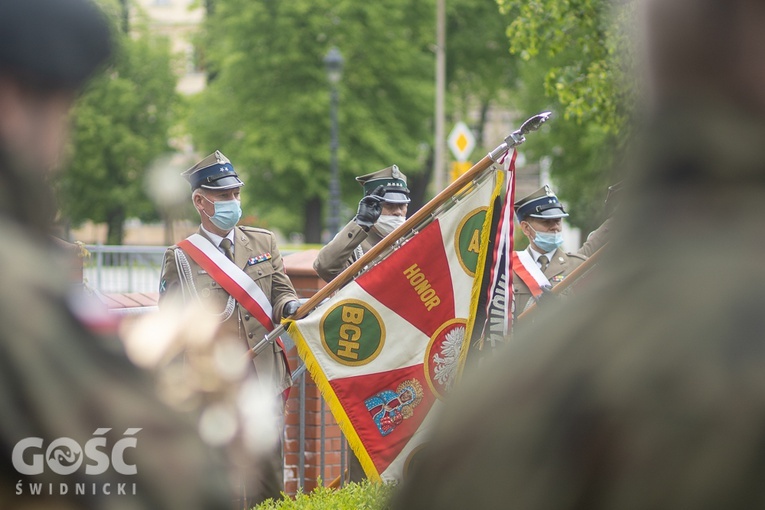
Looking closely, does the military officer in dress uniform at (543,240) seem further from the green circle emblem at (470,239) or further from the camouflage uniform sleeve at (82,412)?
the camouflage uniform sleeve at (82,412)

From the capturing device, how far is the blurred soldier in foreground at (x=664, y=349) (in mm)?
1057

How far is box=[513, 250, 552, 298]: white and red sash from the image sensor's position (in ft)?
23.2

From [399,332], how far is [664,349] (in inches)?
174

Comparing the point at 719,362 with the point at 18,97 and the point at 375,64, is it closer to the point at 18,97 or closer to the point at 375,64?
the point at 18,97

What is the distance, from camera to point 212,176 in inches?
244

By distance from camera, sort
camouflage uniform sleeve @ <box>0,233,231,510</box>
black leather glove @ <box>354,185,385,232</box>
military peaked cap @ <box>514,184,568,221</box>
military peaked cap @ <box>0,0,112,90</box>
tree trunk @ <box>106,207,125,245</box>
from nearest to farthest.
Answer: camouflage uniform sleeve @ <box>0,233,231,510</box> → military peaked cap @ <box>0,0,112,90</box> → black leather glove @ <box>354,185,385,232</box> → military peaked cap @ <box>514,184,568,221</box> → tree trunk @ <box>106,207,125,245</box>

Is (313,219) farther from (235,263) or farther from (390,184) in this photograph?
(235,263)

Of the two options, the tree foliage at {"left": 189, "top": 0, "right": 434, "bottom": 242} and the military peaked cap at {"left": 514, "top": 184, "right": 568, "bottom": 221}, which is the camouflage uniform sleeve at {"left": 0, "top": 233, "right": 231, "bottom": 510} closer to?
the military peaked cap at {"left": 514, "top": 184, "right": 568, "bottom": 221}

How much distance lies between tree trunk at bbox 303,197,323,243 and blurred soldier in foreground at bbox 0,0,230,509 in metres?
32.0

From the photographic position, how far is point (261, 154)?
31547mm

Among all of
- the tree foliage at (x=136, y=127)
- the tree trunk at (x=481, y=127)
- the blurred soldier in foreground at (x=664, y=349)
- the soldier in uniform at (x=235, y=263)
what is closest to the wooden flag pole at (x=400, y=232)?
the soldier in uniform at (x=235, y=263)

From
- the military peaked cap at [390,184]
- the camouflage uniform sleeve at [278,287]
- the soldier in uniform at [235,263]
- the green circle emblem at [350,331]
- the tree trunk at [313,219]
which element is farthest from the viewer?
the tree trunk at [313,219]

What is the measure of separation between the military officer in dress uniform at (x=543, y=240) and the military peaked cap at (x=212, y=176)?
1.97 metres

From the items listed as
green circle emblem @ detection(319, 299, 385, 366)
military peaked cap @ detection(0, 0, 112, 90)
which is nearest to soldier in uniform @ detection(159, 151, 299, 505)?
green circle emblem @ detection(319, 299, 385, 366)
